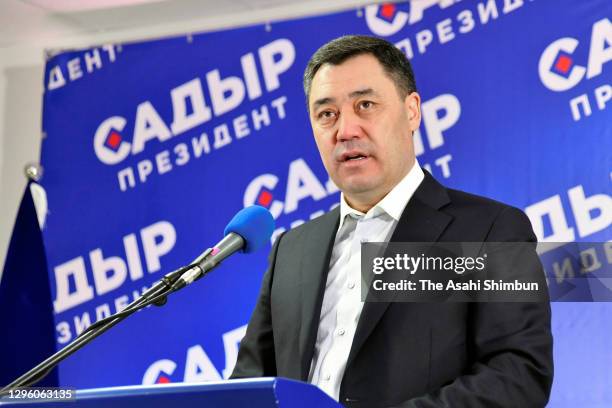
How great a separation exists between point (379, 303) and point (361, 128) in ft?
1.63

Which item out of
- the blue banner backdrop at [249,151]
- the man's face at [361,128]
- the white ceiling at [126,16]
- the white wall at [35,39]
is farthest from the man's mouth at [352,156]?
the white wall at [35,39]

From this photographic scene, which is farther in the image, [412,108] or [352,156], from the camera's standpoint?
[412,108]

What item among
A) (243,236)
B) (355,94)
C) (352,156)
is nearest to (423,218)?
(352,156)

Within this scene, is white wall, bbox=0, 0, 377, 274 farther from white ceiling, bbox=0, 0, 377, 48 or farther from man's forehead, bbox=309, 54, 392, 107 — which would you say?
man's forehead, bbox=309, 54, 392, 107

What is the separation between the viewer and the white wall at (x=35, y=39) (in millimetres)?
4863

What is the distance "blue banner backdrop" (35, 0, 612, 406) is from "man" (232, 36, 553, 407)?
1.73 m

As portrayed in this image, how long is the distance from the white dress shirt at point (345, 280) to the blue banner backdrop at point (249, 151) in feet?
5.80

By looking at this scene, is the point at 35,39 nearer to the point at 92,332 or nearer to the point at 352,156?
the point at 352,156

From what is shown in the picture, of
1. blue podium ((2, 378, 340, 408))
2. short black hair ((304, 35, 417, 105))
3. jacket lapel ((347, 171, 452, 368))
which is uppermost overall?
short black hair ((304, 35, 417, 105))

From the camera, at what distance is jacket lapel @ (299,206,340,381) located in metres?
2.11

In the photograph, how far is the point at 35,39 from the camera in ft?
17.4

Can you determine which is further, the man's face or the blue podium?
the man's face

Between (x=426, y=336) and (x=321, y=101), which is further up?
(x=321, y=101)

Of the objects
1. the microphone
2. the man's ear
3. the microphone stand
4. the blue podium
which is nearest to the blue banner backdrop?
the man's ear
